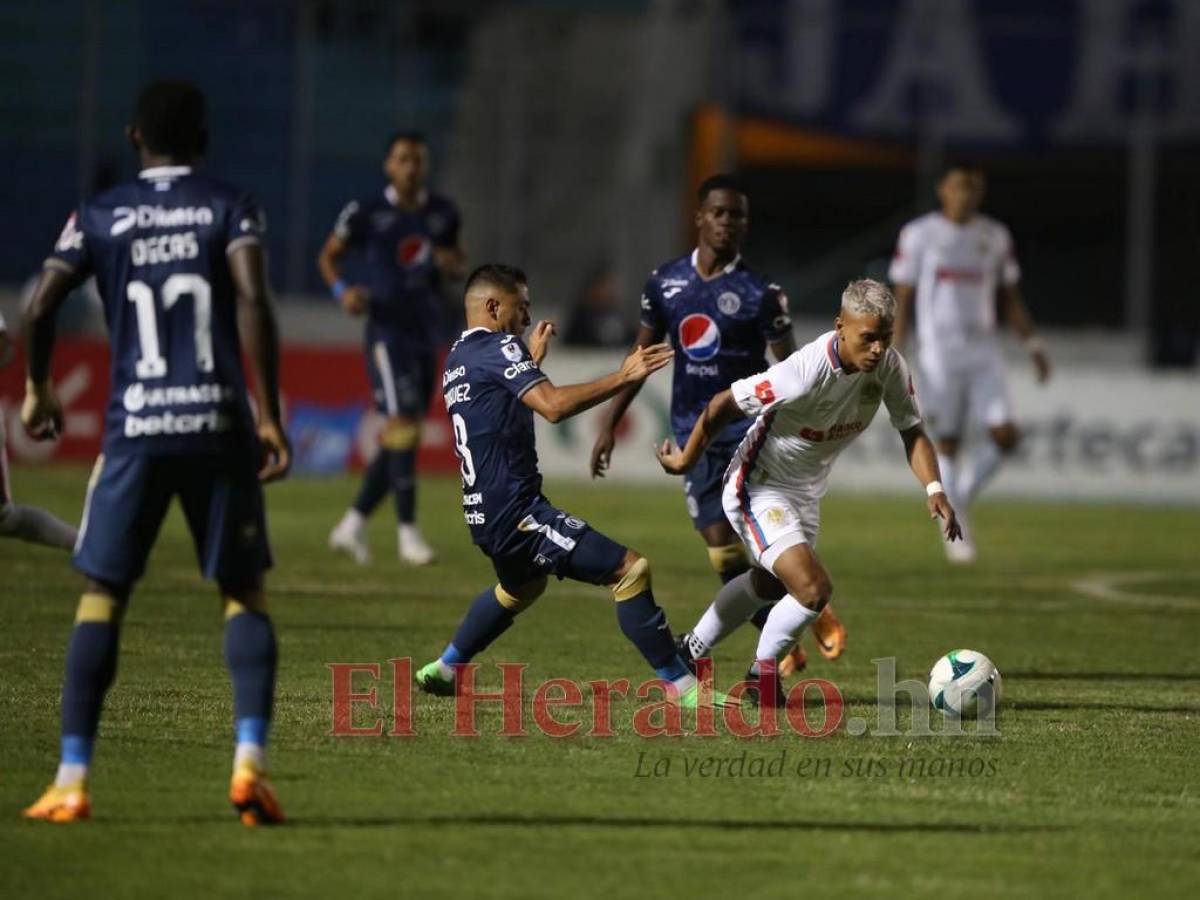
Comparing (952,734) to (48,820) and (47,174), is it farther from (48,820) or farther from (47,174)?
(47,174)

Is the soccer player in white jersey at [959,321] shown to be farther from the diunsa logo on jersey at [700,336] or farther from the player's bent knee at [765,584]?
the player's bent knee at [765,584]

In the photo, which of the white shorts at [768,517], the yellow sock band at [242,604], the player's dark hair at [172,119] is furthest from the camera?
the white shorts at [768,517]

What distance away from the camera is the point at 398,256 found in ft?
45.5

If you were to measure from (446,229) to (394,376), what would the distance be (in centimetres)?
105

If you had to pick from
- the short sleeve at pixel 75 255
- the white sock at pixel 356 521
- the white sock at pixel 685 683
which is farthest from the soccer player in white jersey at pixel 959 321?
the short sleeve at pixel 75 255

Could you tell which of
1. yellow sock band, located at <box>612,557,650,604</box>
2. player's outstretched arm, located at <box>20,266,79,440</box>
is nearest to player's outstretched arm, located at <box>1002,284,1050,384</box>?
yellow sock band, located at <box>612,557,650,604</box>

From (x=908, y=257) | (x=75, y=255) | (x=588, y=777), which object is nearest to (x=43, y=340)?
(x=75, y=255)

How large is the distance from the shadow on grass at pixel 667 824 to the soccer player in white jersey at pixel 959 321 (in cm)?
865

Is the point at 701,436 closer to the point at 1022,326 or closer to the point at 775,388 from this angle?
the point at 775,388

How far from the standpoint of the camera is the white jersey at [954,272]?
48.9 feet

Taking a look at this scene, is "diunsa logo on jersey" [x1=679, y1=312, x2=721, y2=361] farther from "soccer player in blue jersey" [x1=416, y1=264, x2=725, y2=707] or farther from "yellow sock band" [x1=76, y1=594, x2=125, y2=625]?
"yellow sock band" [x1=76, y1=594, x2=125, y2=625]

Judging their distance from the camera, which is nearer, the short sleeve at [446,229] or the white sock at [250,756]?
the white sock at [250,756]

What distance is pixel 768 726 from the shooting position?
25.7 feet

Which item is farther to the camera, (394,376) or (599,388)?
(394,376)
